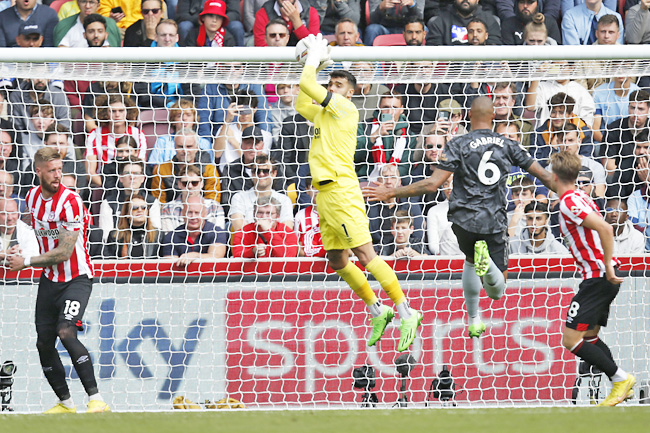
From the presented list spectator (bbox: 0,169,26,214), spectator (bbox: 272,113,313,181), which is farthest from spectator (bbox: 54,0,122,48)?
spectator (bbox: 272,113,313,181)

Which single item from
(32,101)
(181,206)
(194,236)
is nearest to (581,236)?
(194,236)

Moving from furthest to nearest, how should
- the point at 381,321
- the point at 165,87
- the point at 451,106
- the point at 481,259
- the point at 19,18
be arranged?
the point at 19,18, the point at 165,87, the point at 451,106, the point at 381,321, the point at 481,259

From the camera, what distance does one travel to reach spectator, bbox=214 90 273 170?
28.9 feet

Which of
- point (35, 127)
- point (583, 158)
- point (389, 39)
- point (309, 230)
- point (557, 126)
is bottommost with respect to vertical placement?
point (309, 230)

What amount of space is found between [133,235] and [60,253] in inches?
60.4

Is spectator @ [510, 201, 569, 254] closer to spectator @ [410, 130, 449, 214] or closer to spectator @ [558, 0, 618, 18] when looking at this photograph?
spectator @ [410, 130, 449, 214]

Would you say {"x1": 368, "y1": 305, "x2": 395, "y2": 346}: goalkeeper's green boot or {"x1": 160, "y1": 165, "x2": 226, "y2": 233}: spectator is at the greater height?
{"x1": 160, "y1": 165, "x2": 226, "y2": 233}: spectator

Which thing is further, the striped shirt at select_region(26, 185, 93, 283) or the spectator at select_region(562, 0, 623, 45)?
the spectator at select_region(562, 0, 623, 45)

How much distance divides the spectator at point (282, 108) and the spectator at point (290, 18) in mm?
1083

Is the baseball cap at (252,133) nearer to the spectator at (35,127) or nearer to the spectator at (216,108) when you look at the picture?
the spectator at (216,108)

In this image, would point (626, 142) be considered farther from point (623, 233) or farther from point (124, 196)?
point (124, 196)

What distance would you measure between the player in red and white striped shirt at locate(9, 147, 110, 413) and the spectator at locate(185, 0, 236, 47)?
3.79 m

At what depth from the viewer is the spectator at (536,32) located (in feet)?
33.7

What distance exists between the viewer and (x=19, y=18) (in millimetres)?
10609
